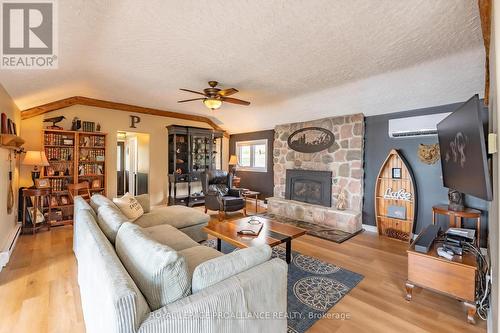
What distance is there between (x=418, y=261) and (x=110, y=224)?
2852mm

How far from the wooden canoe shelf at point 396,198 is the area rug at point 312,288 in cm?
180

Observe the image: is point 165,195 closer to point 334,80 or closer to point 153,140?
point 153,140

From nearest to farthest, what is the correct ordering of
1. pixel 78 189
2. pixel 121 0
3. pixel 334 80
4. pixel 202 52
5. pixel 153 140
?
pixel 121 0
pixel 202 52
pixel 334 80
pixel 78 189
pixel 153 140

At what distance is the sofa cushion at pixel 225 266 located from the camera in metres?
1.29

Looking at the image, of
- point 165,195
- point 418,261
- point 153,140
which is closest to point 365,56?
point 418,261

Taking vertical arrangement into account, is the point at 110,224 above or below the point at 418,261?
above

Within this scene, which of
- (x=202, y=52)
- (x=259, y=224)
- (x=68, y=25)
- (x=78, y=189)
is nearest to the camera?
(x=68, y=25)

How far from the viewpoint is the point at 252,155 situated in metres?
6.83

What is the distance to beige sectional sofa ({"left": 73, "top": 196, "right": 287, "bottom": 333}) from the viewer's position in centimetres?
101

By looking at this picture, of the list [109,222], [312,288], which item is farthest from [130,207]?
[312,288]

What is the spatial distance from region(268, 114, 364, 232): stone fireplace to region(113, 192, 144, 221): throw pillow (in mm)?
3185

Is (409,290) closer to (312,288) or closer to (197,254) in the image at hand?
(312,288)

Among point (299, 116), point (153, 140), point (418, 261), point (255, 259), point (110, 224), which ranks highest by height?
point (299, 116)

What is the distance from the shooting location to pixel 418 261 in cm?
215
